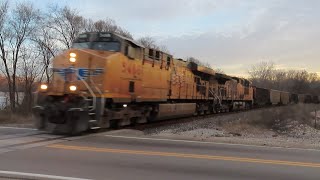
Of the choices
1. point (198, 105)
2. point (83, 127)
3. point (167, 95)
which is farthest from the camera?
point (198, 105)

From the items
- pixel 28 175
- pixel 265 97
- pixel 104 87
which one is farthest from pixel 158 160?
pixel 265 97

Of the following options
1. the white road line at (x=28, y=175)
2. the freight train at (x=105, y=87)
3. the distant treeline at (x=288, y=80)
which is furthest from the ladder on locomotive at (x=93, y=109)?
the distant treeline at (x=288, y=80)

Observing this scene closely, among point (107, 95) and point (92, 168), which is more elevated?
point (107, 95)

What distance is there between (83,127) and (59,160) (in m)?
5.22

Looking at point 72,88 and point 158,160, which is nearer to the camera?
point 158,160

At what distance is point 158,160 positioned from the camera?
10047mm

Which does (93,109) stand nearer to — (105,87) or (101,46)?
(105,87)

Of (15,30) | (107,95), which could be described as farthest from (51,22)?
(107,95)

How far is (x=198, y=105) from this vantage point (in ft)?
103

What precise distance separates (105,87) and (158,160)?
6.66m

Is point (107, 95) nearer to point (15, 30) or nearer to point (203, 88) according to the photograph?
point (203, 88)

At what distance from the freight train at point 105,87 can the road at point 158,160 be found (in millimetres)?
2101

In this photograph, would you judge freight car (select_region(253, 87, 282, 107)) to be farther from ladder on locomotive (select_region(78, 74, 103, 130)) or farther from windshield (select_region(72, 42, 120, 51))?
ladder on locomotive (select_region(78, 74, 103, 130))

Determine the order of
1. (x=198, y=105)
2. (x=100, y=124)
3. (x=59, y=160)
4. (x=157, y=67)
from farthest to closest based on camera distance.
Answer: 1. (x=198, y=105)
2. (x=157, y=67)
3. (x=100, y=124)
4. (x=59, y=160)
